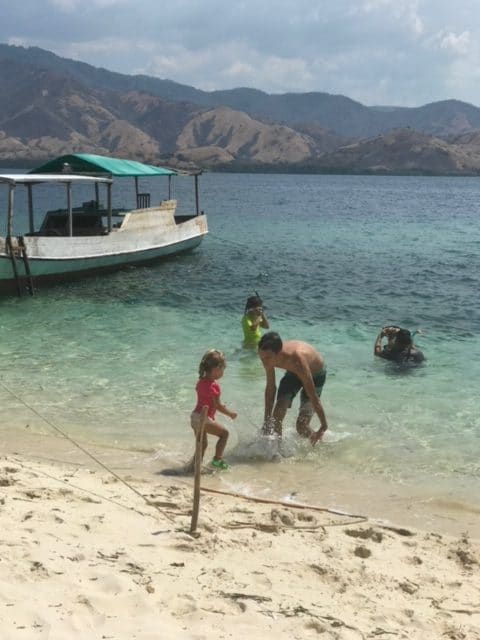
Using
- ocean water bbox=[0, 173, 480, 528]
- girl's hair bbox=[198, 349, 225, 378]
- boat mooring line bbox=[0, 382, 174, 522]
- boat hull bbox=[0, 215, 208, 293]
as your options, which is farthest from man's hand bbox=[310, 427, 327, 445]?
boat hull bbox=[0, 215, 208, 293]

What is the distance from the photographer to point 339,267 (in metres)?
24.1

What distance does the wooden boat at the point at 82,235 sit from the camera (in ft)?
54.4

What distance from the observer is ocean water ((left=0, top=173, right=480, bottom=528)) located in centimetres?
761

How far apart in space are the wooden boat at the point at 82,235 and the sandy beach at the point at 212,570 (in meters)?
11.0

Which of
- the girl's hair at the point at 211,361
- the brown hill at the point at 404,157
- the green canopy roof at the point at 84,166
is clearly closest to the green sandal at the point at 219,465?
the girl's hair at the point at 211,361

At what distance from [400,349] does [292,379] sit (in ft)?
14.8

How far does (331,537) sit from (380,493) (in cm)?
151

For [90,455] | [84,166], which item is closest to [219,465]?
Answer: [90,455]

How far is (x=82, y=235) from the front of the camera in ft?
66.0

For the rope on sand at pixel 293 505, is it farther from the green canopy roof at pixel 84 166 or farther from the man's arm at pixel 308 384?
the green canopy roof at pixel 84 166

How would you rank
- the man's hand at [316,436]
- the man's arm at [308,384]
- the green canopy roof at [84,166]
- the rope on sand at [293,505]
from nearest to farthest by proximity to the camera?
the rope on sand at [293,505] → the man's arm at [308,384] → the man's hand at [316,436] → the green canopy roof at [84,166]

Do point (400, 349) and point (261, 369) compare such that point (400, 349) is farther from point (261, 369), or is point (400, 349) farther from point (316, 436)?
point (316, 436)

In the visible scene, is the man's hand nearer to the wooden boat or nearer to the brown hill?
the wooden boat

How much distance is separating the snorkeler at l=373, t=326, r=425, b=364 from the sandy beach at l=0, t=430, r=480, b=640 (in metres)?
5.62
